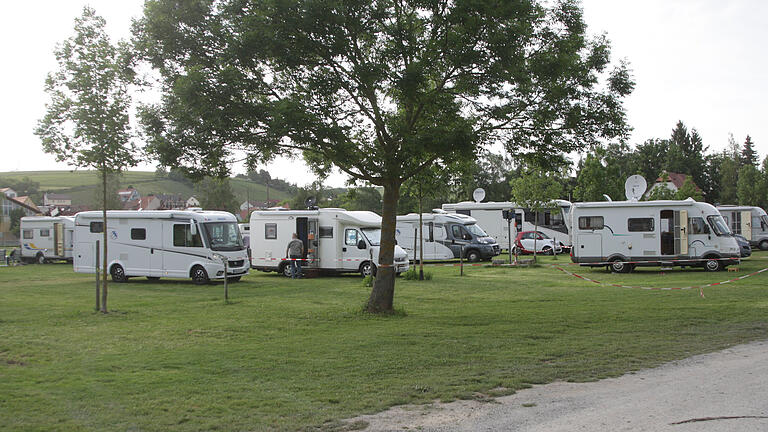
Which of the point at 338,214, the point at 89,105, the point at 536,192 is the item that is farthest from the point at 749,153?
the point at 89,105

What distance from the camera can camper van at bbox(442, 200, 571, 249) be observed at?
1433 inches

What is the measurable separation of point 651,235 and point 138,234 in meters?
19.2

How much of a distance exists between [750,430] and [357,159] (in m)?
8.18

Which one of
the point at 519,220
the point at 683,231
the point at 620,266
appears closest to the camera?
the point at 683,231

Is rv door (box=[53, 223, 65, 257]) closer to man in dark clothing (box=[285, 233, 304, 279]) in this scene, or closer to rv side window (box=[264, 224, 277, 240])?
rv side window (box=[264, 224, 277, 240])

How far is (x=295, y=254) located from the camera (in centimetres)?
2355

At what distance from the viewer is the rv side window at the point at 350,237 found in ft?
80.5

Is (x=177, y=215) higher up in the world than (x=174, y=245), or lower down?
higher up

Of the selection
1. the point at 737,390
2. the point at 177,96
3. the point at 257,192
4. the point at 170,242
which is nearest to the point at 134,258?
the point at 170,242

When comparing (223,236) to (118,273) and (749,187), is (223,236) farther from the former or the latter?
(749,187)

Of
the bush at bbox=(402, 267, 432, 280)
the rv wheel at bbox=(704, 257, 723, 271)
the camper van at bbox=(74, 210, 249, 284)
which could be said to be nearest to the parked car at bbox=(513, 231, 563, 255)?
the rv wheel at bbox=(704, 257, 723, 271)

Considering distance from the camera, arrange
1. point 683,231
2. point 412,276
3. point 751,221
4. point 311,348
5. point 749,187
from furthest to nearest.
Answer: point 749,187 < point 751,221 < point 683,231 < point 412,276 < point 311,348

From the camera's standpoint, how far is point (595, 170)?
50969 mm

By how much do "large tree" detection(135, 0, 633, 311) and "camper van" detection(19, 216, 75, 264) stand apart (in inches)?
1080
